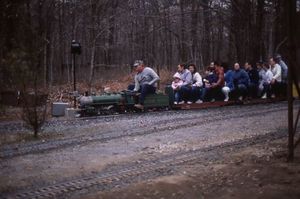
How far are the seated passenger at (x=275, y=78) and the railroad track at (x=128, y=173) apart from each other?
35.8ft

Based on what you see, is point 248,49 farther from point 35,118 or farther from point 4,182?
point 4,182

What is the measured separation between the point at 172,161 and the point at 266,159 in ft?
5.43

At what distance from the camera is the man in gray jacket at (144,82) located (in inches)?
691

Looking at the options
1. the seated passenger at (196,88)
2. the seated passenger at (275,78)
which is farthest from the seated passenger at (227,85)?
the seated passenger at (275,78)

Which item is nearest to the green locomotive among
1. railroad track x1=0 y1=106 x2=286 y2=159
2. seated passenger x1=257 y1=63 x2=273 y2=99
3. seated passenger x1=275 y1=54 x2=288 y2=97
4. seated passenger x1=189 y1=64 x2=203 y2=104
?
seated passenger x1=189 y1=64 x2=203 y2=104

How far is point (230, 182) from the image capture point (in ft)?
24.4

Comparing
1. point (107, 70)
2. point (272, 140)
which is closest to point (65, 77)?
point (107, 70)

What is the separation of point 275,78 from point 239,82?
2006 mm

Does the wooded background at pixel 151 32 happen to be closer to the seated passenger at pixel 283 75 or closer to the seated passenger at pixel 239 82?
the seated passenger at pixel 283 75

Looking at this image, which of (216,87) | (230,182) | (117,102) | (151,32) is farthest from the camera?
(151,32)

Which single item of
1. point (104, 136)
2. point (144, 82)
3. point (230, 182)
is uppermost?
point (144, 82)

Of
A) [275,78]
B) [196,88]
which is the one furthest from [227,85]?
[275,78]

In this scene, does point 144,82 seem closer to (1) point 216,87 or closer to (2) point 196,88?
(2) point 196,88

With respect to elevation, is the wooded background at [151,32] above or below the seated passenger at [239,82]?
above
